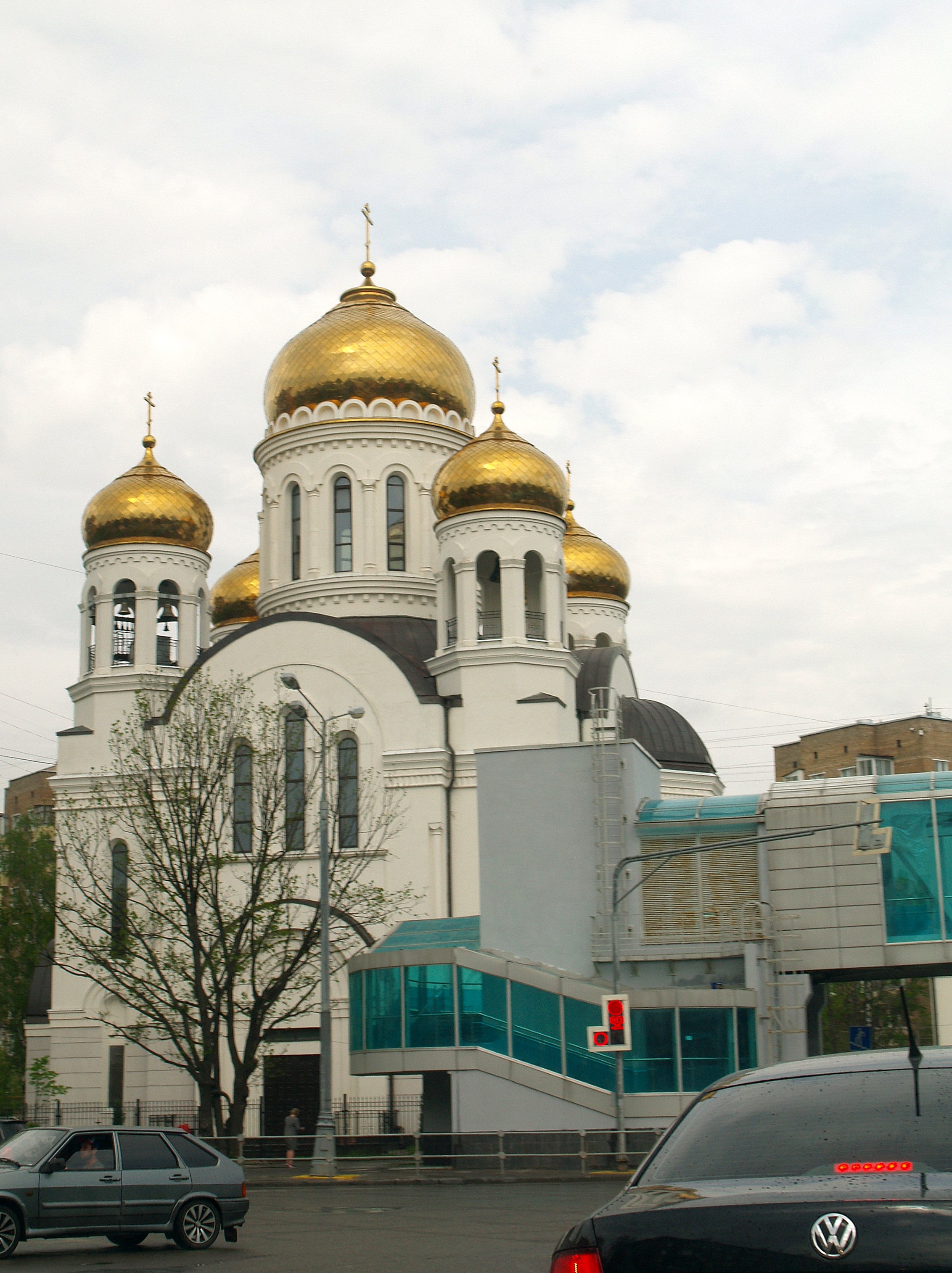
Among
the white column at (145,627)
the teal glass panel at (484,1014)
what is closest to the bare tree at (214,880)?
the white column at (145,627)

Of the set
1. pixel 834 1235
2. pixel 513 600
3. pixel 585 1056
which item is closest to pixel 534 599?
pixel 513 600

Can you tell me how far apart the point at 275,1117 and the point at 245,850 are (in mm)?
5322

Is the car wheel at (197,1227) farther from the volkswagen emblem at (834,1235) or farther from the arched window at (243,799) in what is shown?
the arched window at (243,799)

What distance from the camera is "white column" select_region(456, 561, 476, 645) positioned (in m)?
32.6

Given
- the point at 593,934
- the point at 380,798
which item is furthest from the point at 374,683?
the point at 593,934

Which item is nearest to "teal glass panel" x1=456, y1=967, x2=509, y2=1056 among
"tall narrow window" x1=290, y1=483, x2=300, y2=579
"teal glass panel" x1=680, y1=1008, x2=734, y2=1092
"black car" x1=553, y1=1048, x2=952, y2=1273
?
"teal glass panel" x1=680, y1=1008, x2=734, y2=1092

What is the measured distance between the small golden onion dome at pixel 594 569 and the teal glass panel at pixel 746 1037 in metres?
23.5

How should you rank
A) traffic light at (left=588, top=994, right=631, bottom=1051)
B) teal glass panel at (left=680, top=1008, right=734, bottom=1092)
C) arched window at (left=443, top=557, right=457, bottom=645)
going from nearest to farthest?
traffic light at (left=588, top=994, right=631, bottom=1051) < teal glass panel at (left=680, top=1008, right=734, bottom=1092) < arched window at (left=443, top=557, right=457, bottom=645)

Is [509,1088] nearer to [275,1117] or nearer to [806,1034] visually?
[806,1034]

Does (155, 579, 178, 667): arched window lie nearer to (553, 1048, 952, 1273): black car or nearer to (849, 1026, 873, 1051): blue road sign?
(849, 1026, 873, 1051): blue road sign

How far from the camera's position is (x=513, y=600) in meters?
32.5

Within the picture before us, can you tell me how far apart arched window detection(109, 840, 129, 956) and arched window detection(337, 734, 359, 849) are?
4315 mm

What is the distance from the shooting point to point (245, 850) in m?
32.0

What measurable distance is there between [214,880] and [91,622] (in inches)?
529
